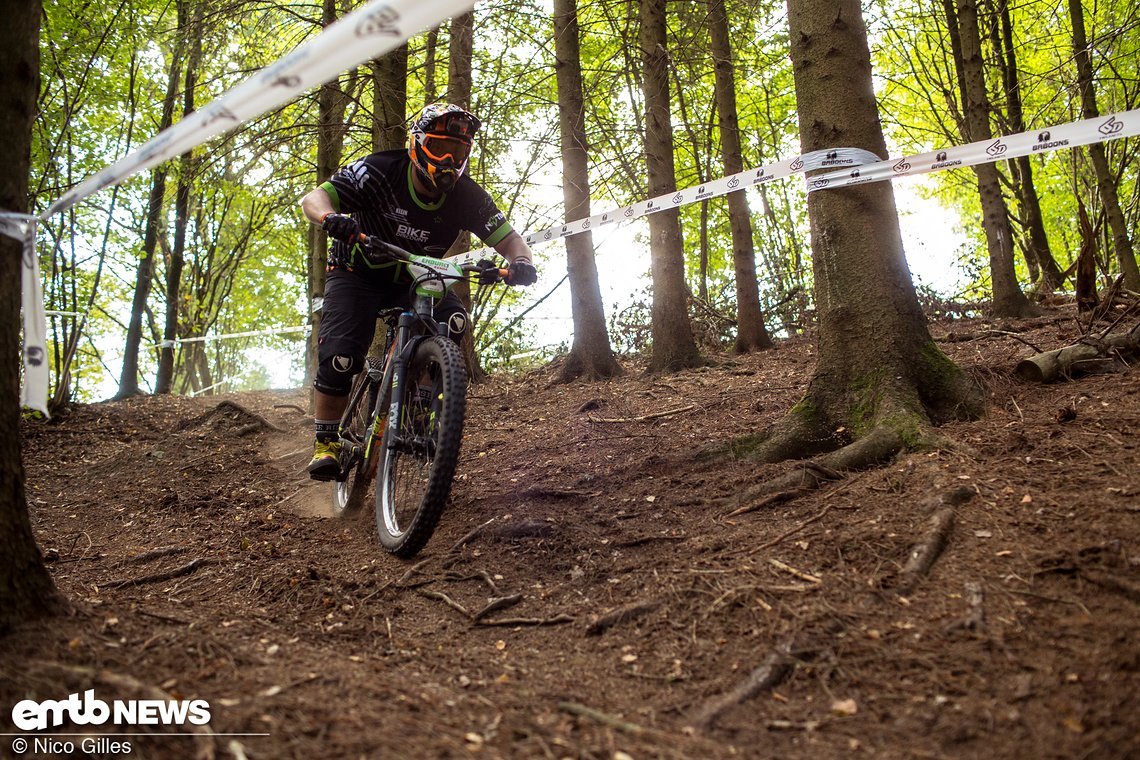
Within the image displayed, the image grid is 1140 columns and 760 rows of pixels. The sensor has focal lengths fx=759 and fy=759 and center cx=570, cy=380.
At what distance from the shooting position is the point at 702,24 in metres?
Answer: 8.41

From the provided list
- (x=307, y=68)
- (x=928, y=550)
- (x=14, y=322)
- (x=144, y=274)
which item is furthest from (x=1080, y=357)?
(x=144, y=274)

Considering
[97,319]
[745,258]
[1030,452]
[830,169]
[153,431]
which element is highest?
[97,319]

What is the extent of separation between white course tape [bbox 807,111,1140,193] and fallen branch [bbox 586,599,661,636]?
2.71 metres

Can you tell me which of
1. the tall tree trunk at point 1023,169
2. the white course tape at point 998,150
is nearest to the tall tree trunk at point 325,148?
the white course tape at point 998,150

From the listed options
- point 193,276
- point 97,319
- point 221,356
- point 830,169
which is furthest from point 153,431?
point 221,356

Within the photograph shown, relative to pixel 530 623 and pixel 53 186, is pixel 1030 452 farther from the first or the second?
pixel 53 186

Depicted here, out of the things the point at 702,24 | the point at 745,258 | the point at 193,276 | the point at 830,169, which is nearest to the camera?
the point at 830,169

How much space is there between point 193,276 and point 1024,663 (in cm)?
2575

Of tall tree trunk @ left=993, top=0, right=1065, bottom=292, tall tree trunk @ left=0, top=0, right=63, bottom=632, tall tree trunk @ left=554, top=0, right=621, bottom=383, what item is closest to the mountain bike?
tall tree trunk @ left=0, top=0, right=63, bottom=632

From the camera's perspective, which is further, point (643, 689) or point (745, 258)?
point (745, 258)

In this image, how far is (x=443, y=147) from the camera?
13.8ft

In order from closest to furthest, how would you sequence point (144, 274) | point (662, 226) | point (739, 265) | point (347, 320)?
point (347, 320) → point (662, 226) → point (739, 265) → point (144, 274)

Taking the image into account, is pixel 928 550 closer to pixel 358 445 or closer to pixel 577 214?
pixel 358 445

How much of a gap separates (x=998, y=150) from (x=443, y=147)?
379cm
